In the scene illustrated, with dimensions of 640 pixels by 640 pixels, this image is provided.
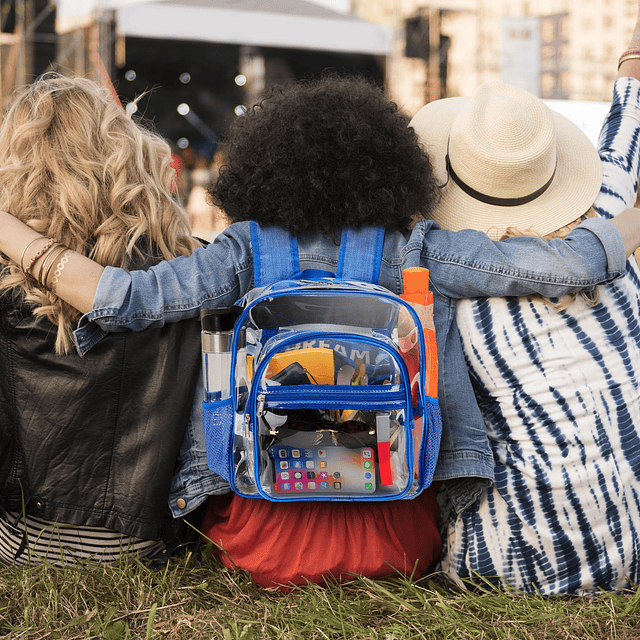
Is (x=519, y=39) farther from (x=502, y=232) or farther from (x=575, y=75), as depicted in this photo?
(x=502, y=232)

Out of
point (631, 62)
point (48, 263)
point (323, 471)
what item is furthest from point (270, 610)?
point (631, 62)

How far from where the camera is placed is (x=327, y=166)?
158 centimetres

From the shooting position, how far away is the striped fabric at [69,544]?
5.57 ft

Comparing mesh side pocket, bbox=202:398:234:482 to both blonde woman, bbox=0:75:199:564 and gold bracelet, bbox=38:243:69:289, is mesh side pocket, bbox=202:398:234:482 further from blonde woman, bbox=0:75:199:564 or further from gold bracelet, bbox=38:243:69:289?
gold bracelet, bbox=38:243:69:289

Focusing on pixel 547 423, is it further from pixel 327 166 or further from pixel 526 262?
pixel 327 166

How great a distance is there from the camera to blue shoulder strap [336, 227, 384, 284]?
1589 mm

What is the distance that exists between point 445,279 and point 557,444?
0.45 metres

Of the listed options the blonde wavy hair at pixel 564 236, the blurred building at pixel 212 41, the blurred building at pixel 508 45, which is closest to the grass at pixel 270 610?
the blonde wavy hair at pixel 564 236

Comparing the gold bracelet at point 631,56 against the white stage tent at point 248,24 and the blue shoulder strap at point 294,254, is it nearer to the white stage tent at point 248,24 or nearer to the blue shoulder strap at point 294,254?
the blue shoulder strap at point 294,254

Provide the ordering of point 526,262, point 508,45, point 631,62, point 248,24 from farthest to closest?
Answer: 1. point 508,45
2. point 248,24
3. point 631,62
4. point 526,262

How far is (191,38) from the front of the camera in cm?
746

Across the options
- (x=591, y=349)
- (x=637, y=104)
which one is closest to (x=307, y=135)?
(x=591, y=349)

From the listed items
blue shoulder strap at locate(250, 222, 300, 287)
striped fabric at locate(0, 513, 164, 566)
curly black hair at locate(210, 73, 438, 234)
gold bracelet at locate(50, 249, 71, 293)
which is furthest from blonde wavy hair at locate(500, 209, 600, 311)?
striped fabric at locate(0, 513, 164, 566)

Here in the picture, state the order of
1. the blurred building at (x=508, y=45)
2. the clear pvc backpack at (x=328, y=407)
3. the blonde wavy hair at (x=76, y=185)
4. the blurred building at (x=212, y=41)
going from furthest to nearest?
the blurred building at (x=508, y=45) → the blurred building at (x=212, y=41) → the blonde wavy hair at (x=76, y=185) → the clear pvc backpack at (x=328, y=407)
